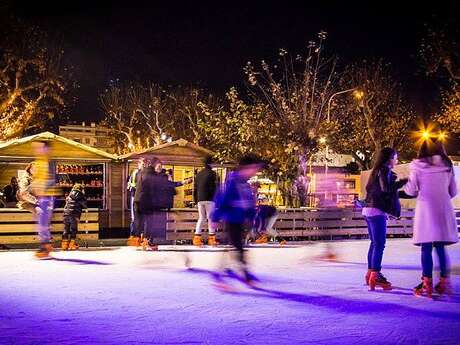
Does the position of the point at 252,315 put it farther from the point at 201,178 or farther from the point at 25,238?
the point at 25,238

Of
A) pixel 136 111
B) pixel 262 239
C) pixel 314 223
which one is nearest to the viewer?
pixel 262 239

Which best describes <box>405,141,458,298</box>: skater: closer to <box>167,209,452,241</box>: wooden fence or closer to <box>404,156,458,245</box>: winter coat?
<box>404,156,458,245</box>: winter coat

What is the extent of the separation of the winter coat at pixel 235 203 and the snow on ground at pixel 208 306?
3.06ft

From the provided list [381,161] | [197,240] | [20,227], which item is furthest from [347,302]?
[20,227]

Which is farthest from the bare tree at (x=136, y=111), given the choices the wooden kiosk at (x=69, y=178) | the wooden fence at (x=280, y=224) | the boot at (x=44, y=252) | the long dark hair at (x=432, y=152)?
the long dark hair at (x=432, y=152)

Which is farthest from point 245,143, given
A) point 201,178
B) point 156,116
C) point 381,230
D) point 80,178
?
point 156,116

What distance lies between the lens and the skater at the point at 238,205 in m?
7.39

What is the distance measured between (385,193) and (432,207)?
614 mm

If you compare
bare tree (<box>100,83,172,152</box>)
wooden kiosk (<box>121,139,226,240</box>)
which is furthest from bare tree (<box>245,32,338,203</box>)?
bare tree (<box>100,83,172,152</box>)

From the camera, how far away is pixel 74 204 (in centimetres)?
1291

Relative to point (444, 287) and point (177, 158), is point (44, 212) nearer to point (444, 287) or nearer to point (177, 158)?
point (444, 287)

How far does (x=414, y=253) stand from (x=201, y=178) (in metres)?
4.84

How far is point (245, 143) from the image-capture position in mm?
23609

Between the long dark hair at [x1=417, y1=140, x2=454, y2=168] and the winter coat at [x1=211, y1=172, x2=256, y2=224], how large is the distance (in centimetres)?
223
